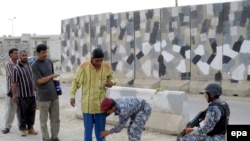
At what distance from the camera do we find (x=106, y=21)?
17.2m

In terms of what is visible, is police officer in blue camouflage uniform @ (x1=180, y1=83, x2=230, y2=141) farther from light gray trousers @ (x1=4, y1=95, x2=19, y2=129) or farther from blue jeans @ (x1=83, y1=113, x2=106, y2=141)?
light gray trousers @ (x1=4, y1=95, x2=19, y2=129)

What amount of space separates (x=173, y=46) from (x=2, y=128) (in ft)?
25.5

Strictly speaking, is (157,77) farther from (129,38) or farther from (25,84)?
(25,84)

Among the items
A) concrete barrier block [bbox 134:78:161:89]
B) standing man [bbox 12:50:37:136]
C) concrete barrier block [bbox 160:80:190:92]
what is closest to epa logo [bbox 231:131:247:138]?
standing man [bbox 12:50:37:136]

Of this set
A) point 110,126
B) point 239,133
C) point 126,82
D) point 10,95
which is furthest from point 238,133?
point 126,82

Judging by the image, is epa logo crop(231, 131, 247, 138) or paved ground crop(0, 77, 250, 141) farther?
paved ground crop(0, 77, 250, 141)

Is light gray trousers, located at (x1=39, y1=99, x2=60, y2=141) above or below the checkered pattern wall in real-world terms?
below

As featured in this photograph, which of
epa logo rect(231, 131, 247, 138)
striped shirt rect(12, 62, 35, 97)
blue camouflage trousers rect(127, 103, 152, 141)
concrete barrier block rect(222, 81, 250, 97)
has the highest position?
striped shirt rect(12, 62, 35, 97)

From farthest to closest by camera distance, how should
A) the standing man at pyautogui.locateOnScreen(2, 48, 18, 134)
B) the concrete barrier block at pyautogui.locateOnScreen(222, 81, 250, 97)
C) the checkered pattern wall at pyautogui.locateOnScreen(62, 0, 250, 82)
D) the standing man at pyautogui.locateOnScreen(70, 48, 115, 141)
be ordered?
the checkered pattern wall at pyautogui.locateOnScreen(62, 0, 250, 82)
the concrete barrier block at pyautogui.locateOnScreen(222, 81, 250, 97)
the standing man at pyautogui.locateOnScreen(2, 48, 18, 134)
the standing man at pyautogui.locateOnScreen(70, 48, 115, 141)

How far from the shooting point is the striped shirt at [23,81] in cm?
730

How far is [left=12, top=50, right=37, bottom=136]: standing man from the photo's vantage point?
23.9 feet

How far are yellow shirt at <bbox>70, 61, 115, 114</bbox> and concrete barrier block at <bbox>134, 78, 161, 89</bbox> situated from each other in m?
8.92

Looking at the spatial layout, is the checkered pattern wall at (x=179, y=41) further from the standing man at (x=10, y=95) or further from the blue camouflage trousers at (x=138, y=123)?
the blue camouflage trousers at (x=138, y=123)

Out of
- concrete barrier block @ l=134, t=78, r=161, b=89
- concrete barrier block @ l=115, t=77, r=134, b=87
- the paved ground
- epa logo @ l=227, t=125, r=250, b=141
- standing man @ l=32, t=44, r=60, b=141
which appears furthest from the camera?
concrete barrier block @ l=115, t=77, r=134, b=87
